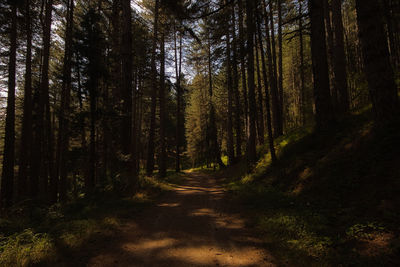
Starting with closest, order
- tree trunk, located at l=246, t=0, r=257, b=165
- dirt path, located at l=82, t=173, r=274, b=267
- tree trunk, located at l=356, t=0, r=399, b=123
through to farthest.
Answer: dirt path, located at l=82, t=173, r=274, b=267
tree trunk, located at l=356, t=0, r=399, b=123
tree trunk, located at l=246, t=0, r=257, b=165

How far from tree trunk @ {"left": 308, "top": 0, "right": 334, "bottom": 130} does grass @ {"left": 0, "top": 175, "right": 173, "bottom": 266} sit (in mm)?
8131

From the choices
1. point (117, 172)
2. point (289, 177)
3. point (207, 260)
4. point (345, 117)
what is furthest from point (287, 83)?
point (207, 260)

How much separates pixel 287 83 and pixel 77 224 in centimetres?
3610

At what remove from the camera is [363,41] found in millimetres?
5148

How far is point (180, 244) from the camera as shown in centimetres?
402

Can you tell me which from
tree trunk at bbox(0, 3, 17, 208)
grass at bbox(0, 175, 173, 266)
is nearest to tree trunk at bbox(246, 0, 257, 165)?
grass at bbox(0, 175, 173, 266)

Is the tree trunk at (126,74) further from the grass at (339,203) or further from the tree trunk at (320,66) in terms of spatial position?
the tree trunk at (320,66)

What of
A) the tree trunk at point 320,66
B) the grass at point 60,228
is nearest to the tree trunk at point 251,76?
the tree trunk at point 320,66

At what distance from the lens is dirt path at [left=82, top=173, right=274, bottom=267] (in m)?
3.36

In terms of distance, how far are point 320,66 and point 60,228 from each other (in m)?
10.5

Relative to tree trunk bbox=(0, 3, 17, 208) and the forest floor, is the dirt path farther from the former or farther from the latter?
tree trunk bbox=(0, 3, 17, 208)

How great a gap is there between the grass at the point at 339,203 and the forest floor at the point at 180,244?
1.60ft

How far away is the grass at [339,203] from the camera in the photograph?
3.13 meters

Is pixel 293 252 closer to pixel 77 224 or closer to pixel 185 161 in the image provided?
pixel 77 224
